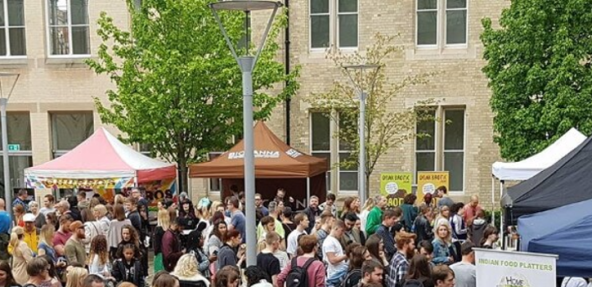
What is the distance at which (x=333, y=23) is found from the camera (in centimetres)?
2069

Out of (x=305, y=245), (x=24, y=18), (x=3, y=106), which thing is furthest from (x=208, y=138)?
(x=305, y=245)

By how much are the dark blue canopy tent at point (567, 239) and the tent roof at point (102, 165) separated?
33.1 ft

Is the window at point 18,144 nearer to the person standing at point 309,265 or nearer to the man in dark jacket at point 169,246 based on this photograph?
the man in dark jacket at point 169,246

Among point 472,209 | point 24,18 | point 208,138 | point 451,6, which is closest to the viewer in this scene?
point 472,209

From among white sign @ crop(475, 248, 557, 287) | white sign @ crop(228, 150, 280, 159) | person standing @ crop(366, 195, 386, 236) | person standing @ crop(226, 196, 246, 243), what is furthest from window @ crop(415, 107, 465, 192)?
white sign @ crop(475, 248, 557, 287)

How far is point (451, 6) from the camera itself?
20.0 meters

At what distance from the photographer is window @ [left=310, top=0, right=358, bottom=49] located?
20.7 metres

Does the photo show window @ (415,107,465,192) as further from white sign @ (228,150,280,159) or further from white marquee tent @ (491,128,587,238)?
white marquee tent @ (491,128,587,238)

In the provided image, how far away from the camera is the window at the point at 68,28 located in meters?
22.0

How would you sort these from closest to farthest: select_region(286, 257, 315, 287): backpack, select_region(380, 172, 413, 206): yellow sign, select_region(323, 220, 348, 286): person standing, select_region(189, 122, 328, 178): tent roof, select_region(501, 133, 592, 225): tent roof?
select_region(286, 257, 315, 287): backpack, select_region(501, 133, 592, 225): tent roof, select_region(323, 220, 348, 286): person standing, select_region(189, 122, 328, 178): tent roof, select_region(380, 172, 413, 206): yellow sign

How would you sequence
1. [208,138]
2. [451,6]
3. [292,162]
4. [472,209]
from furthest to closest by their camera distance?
[451,6], [208,138], [292,162], [472,209]

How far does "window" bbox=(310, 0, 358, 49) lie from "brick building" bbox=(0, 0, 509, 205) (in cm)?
3

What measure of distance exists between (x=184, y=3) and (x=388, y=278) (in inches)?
431

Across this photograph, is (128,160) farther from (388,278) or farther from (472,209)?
(388,278)
